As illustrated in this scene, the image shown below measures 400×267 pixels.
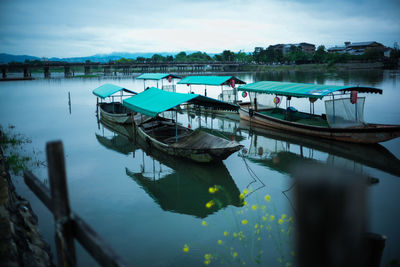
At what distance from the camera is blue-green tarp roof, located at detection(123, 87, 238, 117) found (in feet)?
37.4

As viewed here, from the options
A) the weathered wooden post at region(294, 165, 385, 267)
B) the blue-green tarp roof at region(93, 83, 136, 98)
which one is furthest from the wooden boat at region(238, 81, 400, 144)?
the weathered wooden post at region(294, 165, 385, 267)

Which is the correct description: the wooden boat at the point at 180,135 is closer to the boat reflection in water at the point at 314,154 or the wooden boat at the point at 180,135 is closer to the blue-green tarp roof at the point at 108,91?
the boat reflection in water at the point at 314,154

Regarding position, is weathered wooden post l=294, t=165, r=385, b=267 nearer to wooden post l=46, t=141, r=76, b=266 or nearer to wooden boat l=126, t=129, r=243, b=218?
wooden post l=46, t=141, r=76, b=266

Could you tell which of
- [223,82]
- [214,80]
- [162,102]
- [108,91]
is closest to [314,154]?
[162,102]

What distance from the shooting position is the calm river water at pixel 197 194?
5938 millimetres

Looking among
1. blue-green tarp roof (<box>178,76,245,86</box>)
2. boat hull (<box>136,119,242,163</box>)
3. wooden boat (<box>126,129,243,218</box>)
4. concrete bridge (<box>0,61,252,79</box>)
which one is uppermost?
concrete bridge (<box>0,61,252,79</box>)

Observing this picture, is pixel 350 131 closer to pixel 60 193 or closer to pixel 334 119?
pixel 334 119

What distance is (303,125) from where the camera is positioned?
47.6 ft

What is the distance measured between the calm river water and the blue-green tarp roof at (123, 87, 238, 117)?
213cm

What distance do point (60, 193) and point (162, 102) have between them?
9153 millimetres

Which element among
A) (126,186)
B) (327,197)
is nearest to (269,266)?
(327,197)

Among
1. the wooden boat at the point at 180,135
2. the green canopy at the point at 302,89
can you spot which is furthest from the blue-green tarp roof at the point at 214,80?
the wooden boat at the point at 180,135

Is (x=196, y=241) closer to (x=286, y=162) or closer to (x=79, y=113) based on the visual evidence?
(x=286, y=162)

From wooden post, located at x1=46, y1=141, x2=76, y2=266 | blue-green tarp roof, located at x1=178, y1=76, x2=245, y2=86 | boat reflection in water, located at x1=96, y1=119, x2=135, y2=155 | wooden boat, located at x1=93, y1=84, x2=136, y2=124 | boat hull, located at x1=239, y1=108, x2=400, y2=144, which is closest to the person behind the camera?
wooden post, located at x1=46, y1=141, x2=76, y2=266
